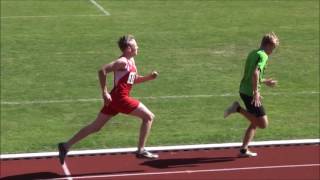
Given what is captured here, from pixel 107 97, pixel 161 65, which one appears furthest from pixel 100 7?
pixel 107 97

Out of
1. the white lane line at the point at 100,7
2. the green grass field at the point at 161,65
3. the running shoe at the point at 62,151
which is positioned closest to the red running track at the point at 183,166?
the running shoe at the point at 62,151

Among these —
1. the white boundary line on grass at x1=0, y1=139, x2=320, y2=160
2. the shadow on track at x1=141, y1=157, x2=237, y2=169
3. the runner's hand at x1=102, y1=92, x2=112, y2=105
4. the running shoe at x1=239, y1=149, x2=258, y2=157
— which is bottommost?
the white boundary line on grass at x1=0, y1=139, x2=320, y2=160

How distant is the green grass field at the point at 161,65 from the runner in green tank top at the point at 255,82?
2.01 meters

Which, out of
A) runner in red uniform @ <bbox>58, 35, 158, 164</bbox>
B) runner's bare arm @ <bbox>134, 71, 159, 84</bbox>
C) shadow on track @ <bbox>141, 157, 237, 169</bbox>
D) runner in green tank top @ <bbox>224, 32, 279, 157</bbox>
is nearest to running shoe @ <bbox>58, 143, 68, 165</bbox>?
runner in red uniform @ <bbox>58, 35, 158, 164</bbox>

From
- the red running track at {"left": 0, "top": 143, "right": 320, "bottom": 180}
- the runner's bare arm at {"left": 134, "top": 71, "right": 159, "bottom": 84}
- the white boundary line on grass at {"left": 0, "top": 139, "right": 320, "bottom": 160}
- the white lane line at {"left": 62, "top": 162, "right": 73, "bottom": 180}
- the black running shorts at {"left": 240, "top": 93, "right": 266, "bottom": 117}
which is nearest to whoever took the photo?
the runner's bare arm at {"left": 134, "top": 71, "right": 159, "bottom": 84}

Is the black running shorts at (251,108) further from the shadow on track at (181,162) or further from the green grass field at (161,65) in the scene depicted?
the green grass field at (161,65)

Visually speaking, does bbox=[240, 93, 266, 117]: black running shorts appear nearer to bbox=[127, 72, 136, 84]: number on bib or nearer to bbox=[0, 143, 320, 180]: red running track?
bbox=[0, 143, 320, 180]: red running track

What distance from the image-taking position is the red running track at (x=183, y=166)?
450 inches

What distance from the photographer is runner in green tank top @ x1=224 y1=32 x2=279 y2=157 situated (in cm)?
1111

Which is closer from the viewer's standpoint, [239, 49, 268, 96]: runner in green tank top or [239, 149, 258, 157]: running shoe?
[239, 49, 268, 96]: runner in green tank top

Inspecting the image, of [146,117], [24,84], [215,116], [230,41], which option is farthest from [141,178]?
[230,41]

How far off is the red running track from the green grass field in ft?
3.45

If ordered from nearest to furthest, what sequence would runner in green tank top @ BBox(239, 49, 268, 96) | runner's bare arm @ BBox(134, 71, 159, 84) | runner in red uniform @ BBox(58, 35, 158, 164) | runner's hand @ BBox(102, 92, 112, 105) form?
runner's hand @ BBox(102, 92, 112, 105), runner in red uniform @ BBox(58, 35, 158, 164), runner's bare arm @ BBox(134, 71, 159, 84), runner in green tank top @ BBox(239, 49, 268, 96)

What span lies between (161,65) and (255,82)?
10.1 metres
